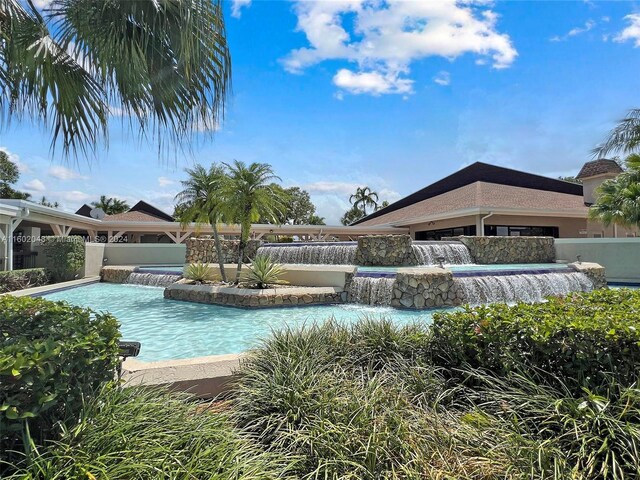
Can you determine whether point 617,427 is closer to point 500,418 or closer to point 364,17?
point 500,418

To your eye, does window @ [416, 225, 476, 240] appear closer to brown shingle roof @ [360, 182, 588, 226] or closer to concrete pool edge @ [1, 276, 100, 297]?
brown shingle roof @ [360, 182, 588, 226]

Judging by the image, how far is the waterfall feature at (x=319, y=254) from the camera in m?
16.8

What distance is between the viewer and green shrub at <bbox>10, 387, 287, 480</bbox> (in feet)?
5.83

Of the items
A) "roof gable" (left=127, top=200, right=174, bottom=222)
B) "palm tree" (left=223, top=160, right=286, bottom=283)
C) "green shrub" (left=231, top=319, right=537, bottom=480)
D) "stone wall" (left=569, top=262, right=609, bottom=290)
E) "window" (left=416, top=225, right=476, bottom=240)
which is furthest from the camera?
"roof gable" (left=127, top=200, right=174, bottom=222)

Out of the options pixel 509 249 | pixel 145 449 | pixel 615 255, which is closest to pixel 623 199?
pixel 615 255

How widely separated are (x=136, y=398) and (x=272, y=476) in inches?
43.7

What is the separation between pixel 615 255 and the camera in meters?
16.4

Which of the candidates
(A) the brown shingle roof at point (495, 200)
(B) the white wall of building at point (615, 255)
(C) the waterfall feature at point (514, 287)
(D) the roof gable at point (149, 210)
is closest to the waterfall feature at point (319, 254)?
(C) the waterfall feature at point (514, 287)

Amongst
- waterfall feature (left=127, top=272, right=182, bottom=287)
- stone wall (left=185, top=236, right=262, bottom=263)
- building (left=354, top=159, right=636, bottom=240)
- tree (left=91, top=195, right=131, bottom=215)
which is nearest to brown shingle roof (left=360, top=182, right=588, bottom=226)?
building (left=354, top=159, right=636, bottom=240)

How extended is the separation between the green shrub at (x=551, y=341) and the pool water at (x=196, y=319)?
190cm

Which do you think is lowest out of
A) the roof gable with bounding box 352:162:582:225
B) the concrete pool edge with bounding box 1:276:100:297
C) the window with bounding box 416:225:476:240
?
the concrete pool edge with bounding box 1:276:100:297

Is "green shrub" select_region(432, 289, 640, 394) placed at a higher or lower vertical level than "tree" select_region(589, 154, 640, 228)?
lower

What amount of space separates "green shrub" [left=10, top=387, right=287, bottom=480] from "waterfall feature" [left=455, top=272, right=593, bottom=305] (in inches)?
395

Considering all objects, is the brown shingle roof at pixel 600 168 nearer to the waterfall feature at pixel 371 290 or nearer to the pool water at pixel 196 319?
the waterfall feature at pixel 371 290
